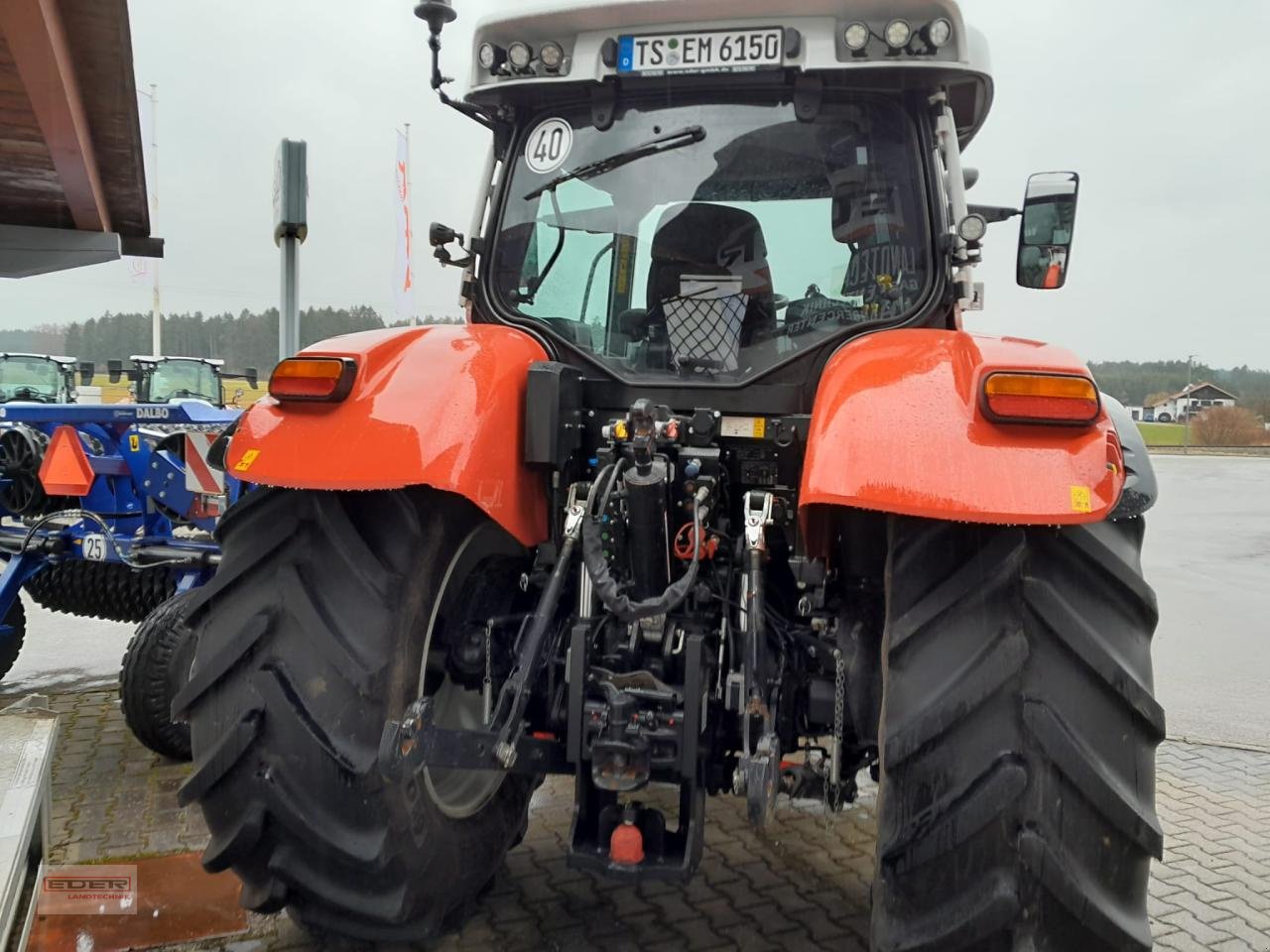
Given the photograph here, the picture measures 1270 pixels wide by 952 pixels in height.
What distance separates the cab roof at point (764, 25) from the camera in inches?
113

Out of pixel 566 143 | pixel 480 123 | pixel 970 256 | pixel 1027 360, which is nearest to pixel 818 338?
pixel 970 256

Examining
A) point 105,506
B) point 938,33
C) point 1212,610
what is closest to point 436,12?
point 938,33

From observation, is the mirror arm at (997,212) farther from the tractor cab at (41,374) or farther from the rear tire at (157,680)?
the tractor cab at (41,374)

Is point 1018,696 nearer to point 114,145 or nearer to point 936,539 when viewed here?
point 936,539

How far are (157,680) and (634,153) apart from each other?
2.80 metres

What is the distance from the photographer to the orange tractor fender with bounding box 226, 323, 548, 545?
2.30 m

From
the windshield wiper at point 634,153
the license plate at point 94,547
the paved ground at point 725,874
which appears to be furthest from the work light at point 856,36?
the license plate at point 94,547

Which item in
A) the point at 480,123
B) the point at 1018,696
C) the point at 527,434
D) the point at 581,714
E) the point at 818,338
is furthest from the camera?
the point at 480,123

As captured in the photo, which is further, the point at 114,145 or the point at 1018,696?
the point at 114,145

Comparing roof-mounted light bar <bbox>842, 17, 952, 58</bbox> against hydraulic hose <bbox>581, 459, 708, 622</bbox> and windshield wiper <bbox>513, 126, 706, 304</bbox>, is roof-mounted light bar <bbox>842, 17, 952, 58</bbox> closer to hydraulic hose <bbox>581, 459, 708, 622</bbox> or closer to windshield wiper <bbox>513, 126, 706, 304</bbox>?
windshield wiper <bbox>513, 126, 706, 304</bbox>

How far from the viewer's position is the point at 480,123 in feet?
11.6

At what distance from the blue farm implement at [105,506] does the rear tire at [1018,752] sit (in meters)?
3.67

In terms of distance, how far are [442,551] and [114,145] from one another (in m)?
2.17

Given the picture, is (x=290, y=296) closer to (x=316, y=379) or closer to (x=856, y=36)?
(x=316, y=379)
